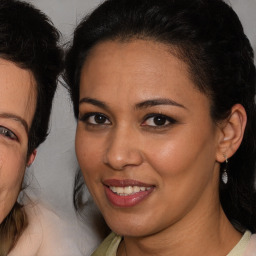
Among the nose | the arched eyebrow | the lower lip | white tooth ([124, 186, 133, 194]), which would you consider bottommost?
the lower lip

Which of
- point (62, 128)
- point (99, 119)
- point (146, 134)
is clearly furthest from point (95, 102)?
point (62, 128)

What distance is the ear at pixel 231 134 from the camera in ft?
6.57

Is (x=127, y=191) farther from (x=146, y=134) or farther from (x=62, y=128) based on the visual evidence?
(x=62, y=128)

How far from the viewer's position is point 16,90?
1.98 meters

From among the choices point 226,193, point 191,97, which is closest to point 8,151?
point 191,97

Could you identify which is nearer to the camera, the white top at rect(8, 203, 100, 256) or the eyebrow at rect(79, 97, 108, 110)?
the eyebrow at rect(79, 97, 108, 110)

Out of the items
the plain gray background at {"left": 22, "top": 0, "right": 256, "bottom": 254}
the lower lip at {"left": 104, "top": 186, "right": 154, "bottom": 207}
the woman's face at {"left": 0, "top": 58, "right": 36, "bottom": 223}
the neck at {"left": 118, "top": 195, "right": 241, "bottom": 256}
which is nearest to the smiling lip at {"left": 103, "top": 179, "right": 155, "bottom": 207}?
the lower lip at {"left": 104, "top": 186, "right": 154, "bottom": 207}

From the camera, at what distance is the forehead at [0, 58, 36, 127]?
195cm

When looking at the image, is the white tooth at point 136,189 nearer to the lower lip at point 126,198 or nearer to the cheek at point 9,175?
the lower lip at point 126,198

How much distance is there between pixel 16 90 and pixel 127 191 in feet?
1.37

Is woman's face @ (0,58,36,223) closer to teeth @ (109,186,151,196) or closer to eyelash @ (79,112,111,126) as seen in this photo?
eyelash @ (79,112,111,126)

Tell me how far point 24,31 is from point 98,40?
0.22 metres

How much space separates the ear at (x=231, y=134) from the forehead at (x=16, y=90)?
56cm

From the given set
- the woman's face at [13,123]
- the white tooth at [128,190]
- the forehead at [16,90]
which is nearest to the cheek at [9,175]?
the woman's face at [13,123]
